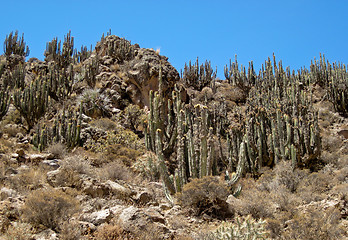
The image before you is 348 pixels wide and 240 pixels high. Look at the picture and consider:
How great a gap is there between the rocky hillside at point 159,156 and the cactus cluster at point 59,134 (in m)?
0.05

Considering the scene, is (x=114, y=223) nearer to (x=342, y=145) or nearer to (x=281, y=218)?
(x=281, y=218)

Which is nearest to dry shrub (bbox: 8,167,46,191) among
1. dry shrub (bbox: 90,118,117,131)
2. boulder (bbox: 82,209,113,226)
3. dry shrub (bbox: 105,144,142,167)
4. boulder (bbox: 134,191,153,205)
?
boulder (bbox: 82,209,113,226)

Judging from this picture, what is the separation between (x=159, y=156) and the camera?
31.7 ft

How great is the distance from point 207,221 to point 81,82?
633 inches

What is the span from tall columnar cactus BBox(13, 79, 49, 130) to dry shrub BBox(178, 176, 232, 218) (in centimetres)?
995

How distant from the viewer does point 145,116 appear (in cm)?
1867

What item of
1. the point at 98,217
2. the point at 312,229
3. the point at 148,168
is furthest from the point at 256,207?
the point at 148,168

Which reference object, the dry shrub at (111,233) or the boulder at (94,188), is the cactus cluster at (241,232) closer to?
the dry shrub at (111,233)

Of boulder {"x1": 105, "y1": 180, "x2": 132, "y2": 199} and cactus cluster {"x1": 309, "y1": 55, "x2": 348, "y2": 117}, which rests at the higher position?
cactus cluster {"x1": 309, "y1": 55, "x2": 348, "y2": 117}

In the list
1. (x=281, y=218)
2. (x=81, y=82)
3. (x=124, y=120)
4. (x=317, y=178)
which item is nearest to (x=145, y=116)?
(x=124, y=120)

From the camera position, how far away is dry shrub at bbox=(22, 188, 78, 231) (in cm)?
584

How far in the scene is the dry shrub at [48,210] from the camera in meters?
5.84

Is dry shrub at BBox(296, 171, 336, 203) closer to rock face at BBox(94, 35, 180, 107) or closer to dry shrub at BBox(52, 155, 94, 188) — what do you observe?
dry shrub at BBox(52, 155, 94, 188)

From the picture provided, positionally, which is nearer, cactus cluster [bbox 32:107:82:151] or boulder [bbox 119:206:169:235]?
boulder [bbox 119:206:169:235]
